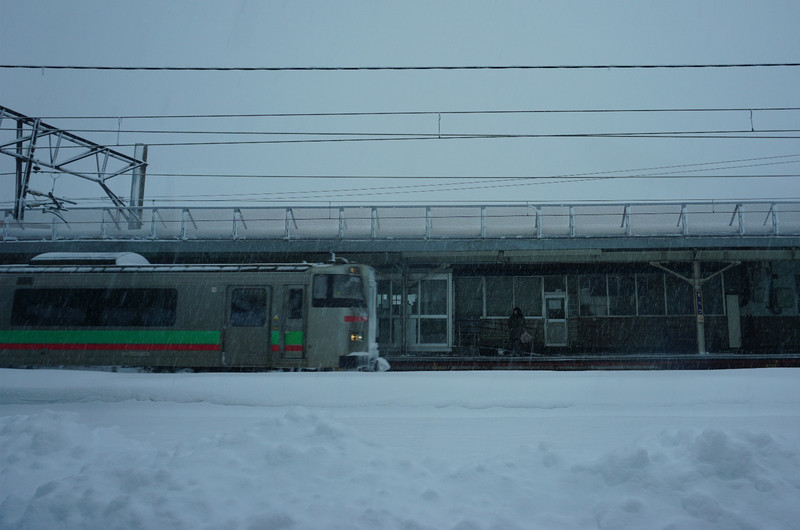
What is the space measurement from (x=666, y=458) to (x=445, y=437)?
1.92m

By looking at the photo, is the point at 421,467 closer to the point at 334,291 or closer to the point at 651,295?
the point at 334,291

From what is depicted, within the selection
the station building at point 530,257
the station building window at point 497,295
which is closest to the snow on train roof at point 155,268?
the station building at point 530,257

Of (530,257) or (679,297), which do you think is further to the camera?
(679,297)

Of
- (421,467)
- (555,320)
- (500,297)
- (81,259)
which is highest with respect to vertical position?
(81,259)

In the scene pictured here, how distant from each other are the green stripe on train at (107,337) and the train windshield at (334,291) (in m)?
2.59

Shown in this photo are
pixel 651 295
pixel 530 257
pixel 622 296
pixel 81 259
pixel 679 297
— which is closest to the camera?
pixel 81 259

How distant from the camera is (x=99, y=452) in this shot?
3.94 metres

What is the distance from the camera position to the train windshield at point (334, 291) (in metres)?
11.9

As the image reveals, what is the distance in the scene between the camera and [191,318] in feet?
39.3

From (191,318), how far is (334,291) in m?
3.50

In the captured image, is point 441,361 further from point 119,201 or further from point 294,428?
point 119,201

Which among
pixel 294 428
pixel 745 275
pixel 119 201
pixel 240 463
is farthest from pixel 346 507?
pixel 745 275

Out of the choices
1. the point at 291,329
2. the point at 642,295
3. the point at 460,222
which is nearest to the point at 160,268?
the point at 291,329

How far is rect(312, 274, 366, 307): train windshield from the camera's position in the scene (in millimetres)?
11922
